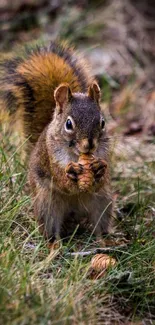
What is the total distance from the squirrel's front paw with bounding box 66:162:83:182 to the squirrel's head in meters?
0.07

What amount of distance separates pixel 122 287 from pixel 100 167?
0.60 metres

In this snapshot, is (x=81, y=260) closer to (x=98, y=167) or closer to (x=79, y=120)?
(x=98, y=167)

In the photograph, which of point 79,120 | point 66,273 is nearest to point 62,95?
point 79,120

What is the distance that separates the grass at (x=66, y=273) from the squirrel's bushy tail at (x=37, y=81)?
27 centimetres

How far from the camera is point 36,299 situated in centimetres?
264

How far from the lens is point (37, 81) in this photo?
13.1 ft

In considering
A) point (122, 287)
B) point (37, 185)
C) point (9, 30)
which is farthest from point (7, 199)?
point (9, 30)

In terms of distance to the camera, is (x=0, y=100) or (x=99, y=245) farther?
(x=0, y=100)

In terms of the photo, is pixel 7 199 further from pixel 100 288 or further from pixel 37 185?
pixel 100 288

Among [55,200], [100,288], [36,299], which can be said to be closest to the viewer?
A: [36,299]

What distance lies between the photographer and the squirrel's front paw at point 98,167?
3324mm

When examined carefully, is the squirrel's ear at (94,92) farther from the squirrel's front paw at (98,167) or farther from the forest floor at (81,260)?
the forest floor at (81,260)

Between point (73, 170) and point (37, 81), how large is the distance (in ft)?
2.77

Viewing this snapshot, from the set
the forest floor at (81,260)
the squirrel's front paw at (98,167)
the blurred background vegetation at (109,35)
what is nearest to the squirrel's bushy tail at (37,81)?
the forest floor at (81,260)
